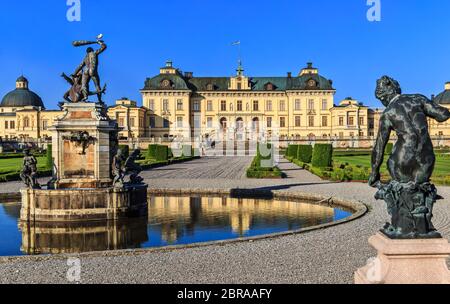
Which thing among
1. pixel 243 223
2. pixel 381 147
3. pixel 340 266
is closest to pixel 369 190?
pixel 243 223

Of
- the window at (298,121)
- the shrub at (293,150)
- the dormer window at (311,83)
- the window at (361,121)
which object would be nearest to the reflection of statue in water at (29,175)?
the shrub at (293,150)

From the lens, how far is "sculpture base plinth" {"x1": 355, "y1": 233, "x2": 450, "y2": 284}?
4000 millimetres

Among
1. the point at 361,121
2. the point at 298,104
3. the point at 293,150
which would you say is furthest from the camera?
the point at 298,104

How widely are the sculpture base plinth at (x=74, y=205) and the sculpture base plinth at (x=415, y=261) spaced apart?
7.18 meters

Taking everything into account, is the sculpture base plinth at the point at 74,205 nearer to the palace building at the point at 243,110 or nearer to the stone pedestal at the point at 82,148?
the stone pedestal at the point at 82,148

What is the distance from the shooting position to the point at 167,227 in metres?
9.70

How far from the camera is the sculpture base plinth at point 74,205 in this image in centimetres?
995

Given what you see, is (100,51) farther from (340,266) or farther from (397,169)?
(397,169)

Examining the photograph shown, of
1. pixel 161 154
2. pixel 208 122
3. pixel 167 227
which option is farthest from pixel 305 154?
pixel 208 122

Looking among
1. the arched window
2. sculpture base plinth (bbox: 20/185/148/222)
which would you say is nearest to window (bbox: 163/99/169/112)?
the arched window

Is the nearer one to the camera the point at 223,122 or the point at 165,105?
the point at 165,105

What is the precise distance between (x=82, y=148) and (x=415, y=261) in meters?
8.23

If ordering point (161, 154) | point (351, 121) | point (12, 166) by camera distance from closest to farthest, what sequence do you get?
point (12, 166) → point (161, 154) → point (351, 121)

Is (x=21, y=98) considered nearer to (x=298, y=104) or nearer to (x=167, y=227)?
(x=298, y=104)
